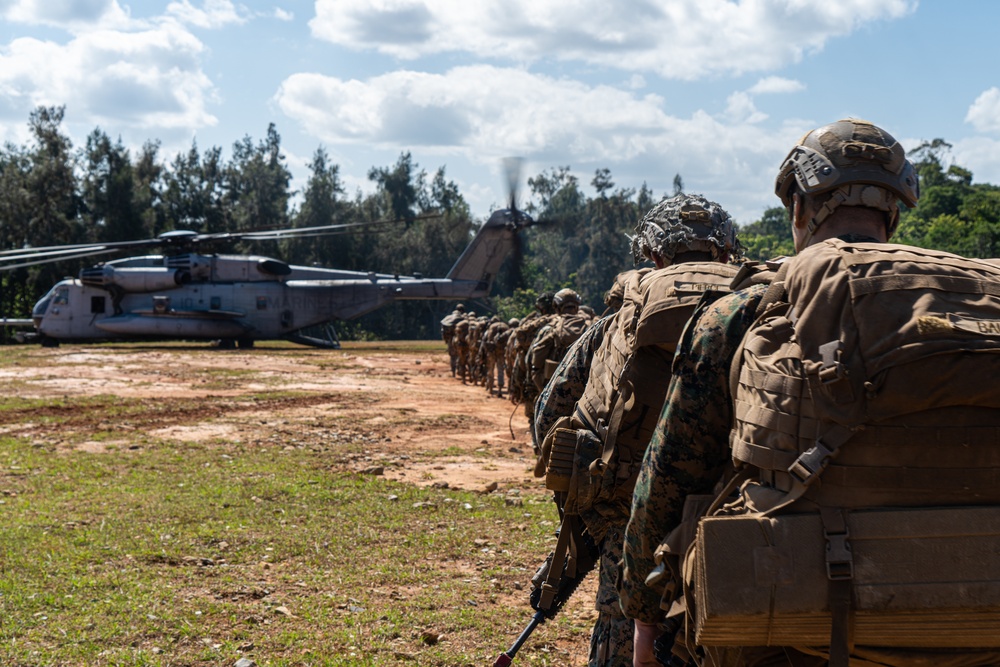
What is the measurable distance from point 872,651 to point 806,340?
0.61 metres

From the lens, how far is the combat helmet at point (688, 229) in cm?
348

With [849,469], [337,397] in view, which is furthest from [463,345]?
[849,469]

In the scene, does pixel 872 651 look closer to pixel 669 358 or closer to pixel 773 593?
pixel 773 593

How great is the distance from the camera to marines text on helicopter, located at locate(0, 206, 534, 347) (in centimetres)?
3181

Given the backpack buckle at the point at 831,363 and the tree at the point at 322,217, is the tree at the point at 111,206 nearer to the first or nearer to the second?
the tree at the point at 322,217

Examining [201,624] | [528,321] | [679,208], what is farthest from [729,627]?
[528,321]

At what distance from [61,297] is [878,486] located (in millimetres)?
33387

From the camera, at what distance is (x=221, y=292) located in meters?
32.4

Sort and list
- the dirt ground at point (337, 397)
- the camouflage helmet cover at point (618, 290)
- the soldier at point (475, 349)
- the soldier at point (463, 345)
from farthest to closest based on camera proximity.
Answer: the soldier at point (463, 345), the soldier at point (475, 349), the dirt ground at point (337, 397), the camouflage helmet cover at point (618, 290)

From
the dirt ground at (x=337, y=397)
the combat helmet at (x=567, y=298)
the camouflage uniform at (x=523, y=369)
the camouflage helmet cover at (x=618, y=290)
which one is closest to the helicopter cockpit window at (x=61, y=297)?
the dirt ground at (x=337, y=397)

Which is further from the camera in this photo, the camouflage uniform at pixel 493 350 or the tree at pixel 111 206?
the tree at pixel 111 206

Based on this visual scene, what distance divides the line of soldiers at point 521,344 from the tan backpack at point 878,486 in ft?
21.8

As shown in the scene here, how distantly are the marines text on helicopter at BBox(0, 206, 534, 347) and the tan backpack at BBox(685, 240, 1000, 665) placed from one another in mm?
29723

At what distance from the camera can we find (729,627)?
1.96 m
